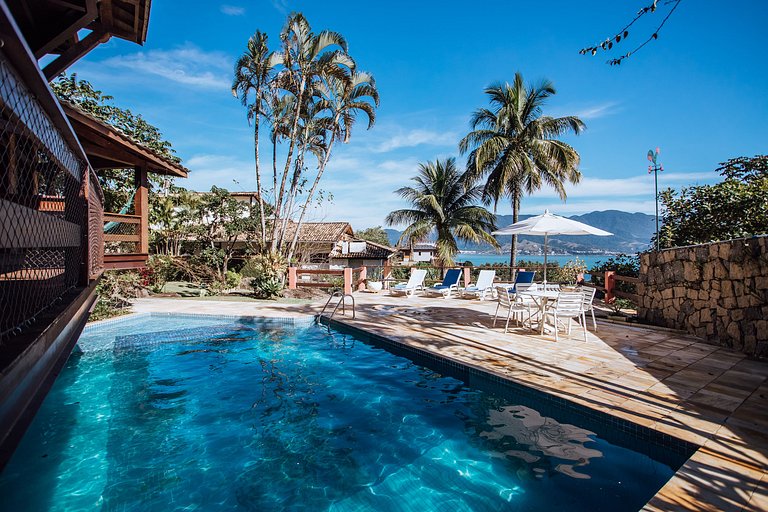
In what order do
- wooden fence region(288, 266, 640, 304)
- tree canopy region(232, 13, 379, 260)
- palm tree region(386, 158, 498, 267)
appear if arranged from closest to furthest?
wooden fence region(288, 266, 640, 304)
tree canopy region(232, 13, 379, 260)
palm tree region(386, 158, 498, 267)

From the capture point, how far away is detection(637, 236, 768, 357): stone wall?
592 centimetres

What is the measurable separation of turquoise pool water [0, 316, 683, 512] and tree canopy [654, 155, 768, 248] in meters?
9.51

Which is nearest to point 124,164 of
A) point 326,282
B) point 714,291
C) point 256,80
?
point 326,282

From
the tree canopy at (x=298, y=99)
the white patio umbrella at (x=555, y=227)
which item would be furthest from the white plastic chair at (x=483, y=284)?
the tree canopy at (x=298, y=99)

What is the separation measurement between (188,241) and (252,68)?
9.09 metres

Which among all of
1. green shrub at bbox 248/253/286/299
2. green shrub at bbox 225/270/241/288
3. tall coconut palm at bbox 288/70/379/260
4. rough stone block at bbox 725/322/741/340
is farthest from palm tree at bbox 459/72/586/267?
rough stone block at bbox 725/322/741/340

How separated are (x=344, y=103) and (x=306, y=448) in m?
15.9

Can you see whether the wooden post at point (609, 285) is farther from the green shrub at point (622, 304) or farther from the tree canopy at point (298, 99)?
the tree canopy at point (298, 99)

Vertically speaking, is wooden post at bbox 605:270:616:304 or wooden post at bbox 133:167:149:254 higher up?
wooden post at bbox 133:167:149:254

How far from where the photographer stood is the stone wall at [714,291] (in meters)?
5.92

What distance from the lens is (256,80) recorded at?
1689 cm

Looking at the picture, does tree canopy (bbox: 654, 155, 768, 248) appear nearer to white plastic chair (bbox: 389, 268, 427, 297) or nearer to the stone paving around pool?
the stone paving around pool

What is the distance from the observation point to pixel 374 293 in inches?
626

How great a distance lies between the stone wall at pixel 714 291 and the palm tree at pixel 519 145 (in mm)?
11141
